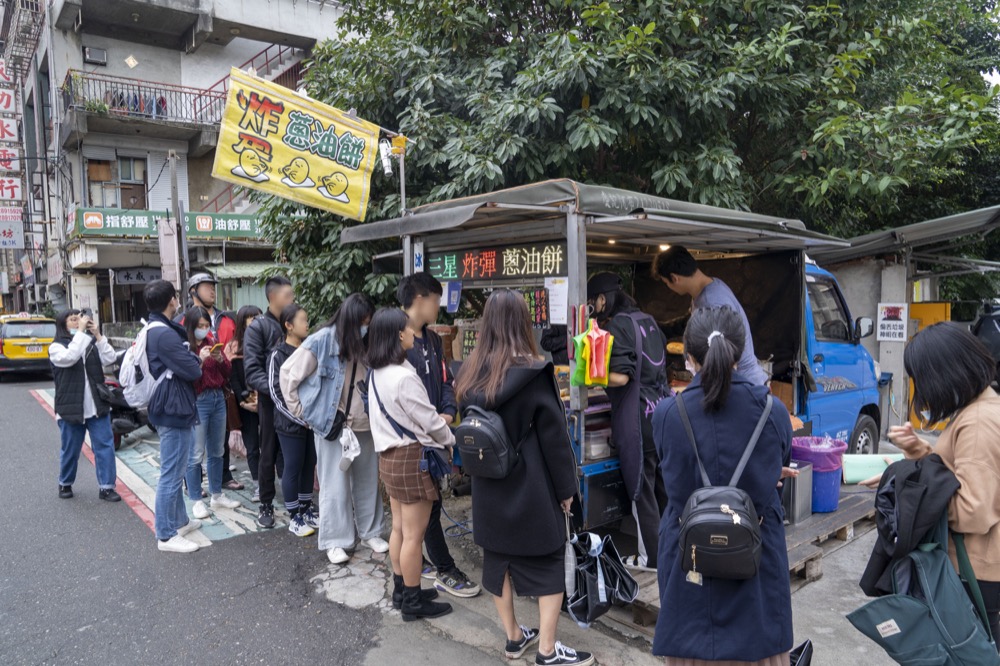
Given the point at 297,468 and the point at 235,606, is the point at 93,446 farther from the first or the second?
the point at 235,606

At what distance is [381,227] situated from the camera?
14.4 feet

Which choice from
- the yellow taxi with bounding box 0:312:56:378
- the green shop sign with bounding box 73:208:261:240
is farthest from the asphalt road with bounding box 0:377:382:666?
the green shop sign with bounding box 73:208:261:240

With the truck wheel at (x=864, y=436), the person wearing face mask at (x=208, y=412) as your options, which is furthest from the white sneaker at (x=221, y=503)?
the truck wheel at (x=864, y=436)

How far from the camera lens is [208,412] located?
213 inches

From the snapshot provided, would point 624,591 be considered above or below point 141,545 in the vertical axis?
above

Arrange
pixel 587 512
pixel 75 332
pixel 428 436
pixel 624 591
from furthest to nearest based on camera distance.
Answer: pixel 75 332
pixel 587 512
pixel 428 436
pixel 624 591

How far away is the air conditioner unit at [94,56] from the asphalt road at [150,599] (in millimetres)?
18028

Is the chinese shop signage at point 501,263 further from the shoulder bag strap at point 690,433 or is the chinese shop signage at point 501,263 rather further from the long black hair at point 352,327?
the shoulder bag strap at point 690,433

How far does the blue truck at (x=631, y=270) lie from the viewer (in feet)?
12.1

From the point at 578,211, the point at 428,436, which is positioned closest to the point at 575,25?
the point at 578,211

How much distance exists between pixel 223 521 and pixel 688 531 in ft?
14.7

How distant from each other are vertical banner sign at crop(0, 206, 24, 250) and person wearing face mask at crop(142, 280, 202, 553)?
21260 mm

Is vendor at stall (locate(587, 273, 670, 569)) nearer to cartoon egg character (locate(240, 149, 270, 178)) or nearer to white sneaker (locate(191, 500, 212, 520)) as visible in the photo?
cartoon egg character (locate(240, 149, 270, 178))

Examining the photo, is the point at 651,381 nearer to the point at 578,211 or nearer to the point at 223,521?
the point at 578,211
